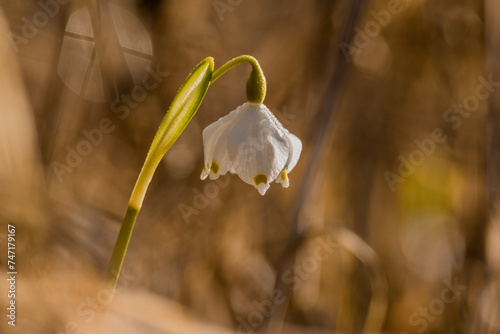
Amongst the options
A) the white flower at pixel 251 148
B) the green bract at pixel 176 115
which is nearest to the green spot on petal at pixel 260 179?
the white flower at pixel 251 148

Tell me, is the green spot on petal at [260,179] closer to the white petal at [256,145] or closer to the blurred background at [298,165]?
the white petal at [256,145]

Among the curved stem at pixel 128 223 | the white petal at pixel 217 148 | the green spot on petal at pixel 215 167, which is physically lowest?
the curved stem at pixel 128 223

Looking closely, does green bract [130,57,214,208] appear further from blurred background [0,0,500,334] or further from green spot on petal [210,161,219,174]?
blurred background [0,0,500,334]

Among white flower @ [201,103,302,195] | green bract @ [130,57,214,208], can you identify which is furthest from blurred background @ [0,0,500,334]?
green bract @ [130,57,214,208]

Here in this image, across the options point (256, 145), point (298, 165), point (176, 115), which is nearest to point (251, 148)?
point (256, 145)

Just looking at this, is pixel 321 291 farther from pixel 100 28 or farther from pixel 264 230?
pixel 100 28

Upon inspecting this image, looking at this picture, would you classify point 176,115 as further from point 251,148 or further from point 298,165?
point 298,165
